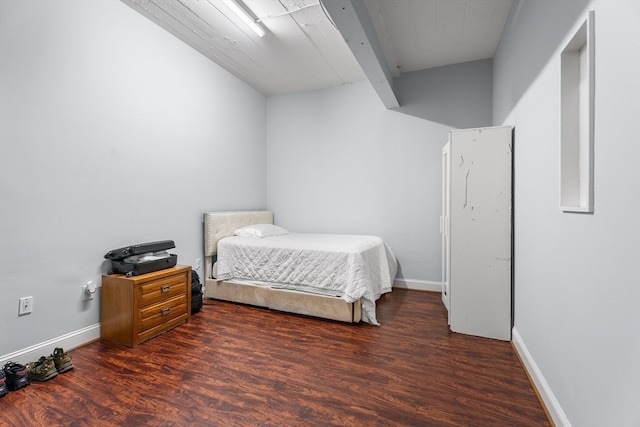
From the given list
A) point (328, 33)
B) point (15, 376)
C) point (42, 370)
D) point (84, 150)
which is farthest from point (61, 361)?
point (328, 33)

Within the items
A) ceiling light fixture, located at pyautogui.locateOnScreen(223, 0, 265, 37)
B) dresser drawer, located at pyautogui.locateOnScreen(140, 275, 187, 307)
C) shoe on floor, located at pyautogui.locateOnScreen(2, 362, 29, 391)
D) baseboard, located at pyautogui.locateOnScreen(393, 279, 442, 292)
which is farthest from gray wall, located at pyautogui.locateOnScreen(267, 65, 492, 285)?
shoe on floor, located at pyautogui.locateOnScreen(2, 362, 29, 391)

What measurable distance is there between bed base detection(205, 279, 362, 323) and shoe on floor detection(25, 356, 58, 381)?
5.25 feet

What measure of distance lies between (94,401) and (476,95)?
4614mm

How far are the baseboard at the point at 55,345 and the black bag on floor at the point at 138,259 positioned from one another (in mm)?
499

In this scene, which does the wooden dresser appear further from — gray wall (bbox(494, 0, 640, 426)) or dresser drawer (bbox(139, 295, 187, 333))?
gray wall (bbox(494, 0, 640, 426))

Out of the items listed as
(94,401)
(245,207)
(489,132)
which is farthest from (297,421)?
(245,207)

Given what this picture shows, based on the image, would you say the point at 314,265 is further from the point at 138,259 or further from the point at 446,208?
the point at 138,259

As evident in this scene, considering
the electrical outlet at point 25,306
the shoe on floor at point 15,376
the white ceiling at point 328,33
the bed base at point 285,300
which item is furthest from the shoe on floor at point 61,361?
the white ceiling at point 328,33

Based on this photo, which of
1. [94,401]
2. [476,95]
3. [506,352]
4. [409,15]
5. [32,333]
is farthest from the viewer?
[476,95]

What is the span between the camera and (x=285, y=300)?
9.61ft

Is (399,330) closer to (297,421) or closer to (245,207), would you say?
(297,421)

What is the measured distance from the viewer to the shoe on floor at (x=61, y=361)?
188 cm

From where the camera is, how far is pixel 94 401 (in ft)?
5.25

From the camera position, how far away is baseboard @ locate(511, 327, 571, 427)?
136cm
